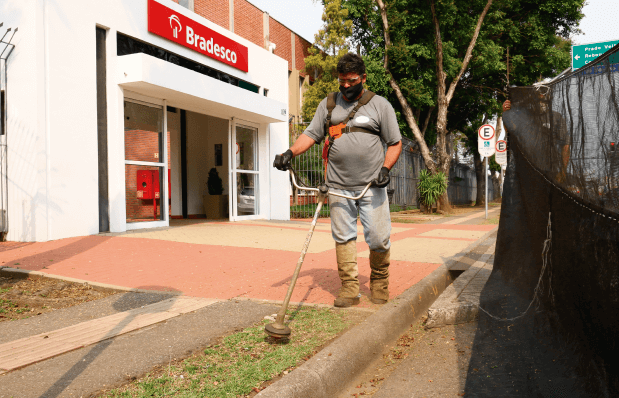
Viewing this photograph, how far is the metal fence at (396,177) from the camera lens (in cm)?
1675

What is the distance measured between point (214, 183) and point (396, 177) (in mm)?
8901

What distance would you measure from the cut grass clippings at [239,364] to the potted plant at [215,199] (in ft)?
42.9

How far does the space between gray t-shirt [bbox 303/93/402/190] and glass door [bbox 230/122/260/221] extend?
10.0 metres

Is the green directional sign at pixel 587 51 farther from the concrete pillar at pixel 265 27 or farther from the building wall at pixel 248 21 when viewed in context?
the concrete pillar at pixel 265 27

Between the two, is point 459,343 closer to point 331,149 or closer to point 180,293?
point 331,149

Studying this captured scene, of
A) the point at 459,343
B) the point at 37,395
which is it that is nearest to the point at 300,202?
the point at 459,343

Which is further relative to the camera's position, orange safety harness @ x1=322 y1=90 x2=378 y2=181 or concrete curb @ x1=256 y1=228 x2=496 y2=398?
orange safety harness @ x1=322 y1=90 x2=378 y2=181

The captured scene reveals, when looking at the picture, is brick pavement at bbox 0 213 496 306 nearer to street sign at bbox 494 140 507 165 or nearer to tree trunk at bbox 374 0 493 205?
street sign at bbox 494 140 507 165

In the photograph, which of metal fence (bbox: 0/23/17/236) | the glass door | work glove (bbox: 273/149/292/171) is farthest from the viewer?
Result: the glass door

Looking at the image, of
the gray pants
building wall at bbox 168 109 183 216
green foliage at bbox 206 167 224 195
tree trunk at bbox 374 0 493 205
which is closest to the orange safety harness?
the gray pants

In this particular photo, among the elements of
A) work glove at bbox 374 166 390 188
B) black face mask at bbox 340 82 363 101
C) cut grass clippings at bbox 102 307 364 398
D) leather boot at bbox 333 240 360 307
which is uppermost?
black face mask at bbox 340 82 363 101

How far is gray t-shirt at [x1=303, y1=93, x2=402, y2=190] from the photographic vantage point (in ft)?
12.8

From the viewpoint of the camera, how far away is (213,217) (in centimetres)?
1644

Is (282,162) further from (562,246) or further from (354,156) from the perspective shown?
(562,246)
